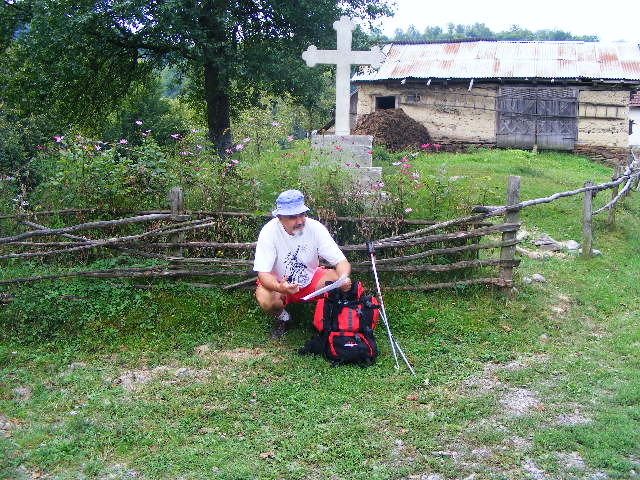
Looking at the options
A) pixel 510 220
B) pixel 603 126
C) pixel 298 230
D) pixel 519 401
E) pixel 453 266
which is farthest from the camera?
pixel 603 126

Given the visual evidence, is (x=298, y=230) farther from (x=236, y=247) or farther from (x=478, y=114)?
(x=478, y=114)

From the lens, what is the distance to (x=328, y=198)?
268 inches

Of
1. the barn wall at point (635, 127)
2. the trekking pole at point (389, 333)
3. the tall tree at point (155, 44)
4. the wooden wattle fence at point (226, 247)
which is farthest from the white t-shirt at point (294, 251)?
the barn wall at point (635, 127)

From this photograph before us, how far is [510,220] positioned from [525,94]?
14.5 meters

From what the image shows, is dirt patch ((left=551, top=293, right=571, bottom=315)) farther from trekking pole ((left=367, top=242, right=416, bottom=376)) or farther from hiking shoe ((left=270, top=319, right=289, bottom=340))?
hiking shoe ((left=270, top=319, right=289, bottom=340))

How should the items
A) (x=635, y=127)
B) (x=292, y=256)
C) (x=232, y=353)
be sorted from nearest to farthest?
(x=292, y=256) < (x=232, y=353) < (x=635, y=127)

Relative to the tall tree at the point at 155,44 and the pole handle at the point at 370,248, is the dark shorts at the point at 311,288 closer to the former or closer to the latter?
the pole handle at the point at 370,248

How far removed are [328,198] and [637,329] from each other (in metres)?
3.34

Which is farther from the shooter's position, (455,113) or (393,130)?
(455,113)

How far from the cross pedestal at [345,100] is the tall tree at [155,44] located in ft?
9.57

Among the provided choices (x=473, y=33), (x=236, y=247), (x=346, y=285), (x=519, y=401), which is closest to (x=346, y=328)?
(x=346, y=285)

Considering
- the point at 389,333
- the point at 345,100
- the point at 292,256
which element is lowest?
the point at 389,333

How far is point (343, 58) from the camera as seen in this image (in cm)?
795

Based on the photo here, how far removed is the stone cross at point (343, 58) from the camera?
7898 mm
